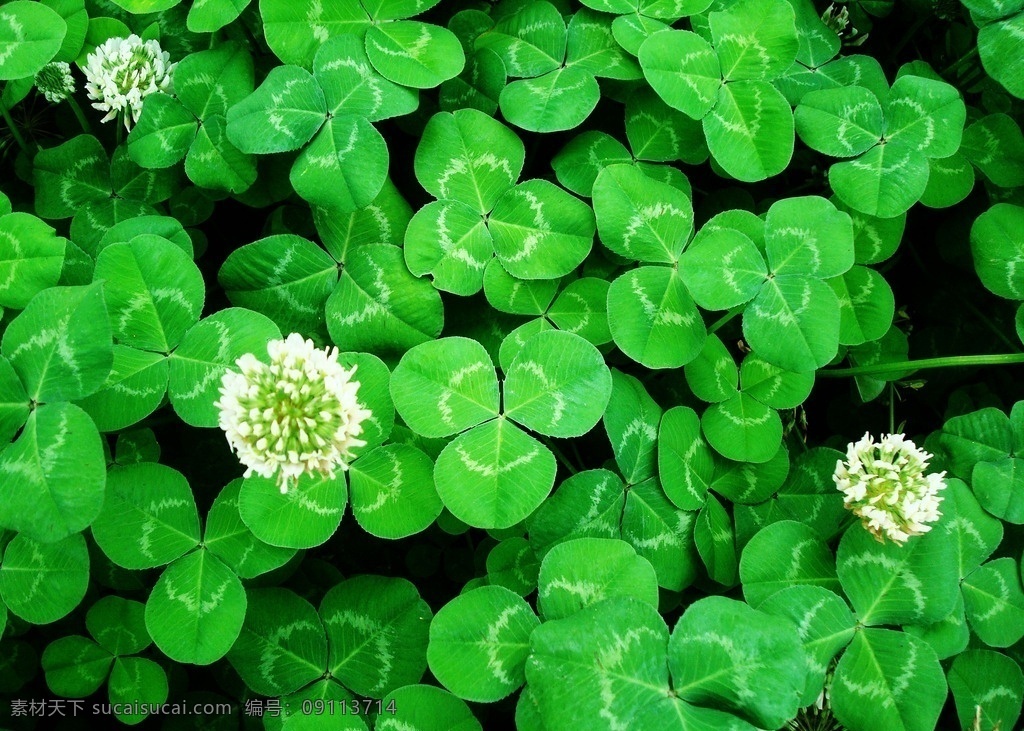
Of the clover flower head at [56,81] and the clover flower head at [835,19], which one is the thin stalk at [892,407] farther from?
the clover flower head at [56,81]

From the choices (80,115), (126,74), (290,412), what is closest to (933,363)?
(290,412)

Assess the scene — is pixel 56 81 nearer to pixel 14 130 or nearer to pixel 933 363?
pixel 14 130

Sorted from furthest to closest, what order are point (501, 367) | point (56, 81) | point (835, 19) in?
point (835, 19), point (56, 81), point (501, 367)

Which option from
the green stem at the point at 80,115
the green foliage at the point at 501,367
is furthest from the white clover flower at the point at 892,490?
the green stem at the point at 80,115

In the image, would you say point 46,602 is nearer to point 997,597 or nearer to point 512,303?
point 512,303

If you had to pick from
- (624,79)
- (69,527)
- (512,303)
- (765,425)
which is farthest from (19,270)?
(765,425)
